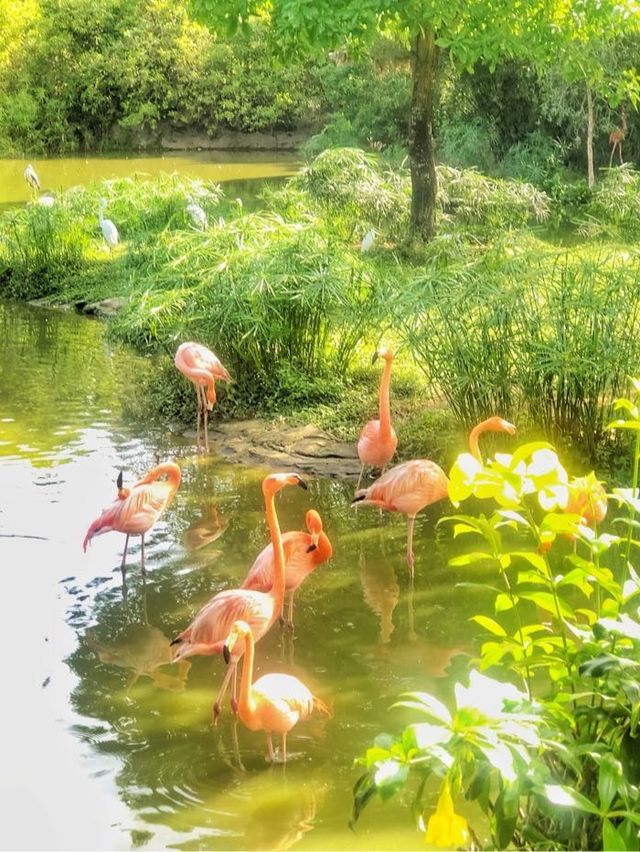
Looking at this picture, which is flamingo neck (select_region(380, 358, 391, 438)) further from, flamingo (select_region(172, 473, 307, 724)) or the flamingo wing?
flamingo (select_region(172, 473, 307, 724))

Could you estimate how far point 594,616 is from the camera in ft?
6.82

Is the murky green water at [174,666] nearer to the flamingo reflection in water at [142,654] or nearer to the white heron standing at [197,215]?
the flamingo reflection in water at [142,654]

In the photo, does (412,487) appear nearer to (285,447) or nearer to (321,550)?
(321,550)

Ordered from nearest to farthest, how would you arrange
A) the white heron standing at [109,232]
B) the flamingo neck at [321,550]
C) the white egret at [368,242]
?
the flamingo neck at [321,550], the white egret at [368,242], the white heron standing at [109,232]

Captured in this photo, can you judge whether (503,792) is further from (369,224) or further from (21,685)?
(369,224)

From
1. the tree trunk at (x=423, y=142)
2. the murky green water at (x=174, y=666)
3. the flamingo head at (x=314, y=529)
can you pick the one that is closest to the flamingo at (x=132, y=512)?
the murky green water at (x=174, y=666)

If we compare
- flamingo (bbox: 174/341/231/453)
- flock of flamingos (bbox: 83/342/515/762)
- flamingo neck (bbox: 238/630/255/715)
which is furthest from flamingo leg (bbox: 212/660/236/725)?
flamingo (bbox: 174/341/231/453)

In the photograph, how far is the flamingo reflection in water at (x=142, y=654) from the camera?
4.29m

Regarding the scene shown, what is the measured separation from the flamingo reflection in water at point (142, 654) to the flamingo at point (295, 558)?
415mm

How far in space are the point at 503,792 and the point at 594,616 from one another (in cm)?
61

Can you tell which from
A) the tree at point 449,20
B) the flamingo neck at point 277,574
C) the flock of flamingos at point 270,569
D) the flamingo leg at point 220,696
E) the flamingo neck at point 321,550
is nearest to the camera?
the flock of flamingos at point 270,569

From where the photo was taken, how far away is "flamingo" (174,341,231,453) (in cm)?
691

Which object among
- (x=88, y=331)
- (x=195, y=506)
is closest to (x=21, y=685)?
(x=195, y=506)

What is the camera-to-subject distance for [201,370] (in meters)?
6.90
